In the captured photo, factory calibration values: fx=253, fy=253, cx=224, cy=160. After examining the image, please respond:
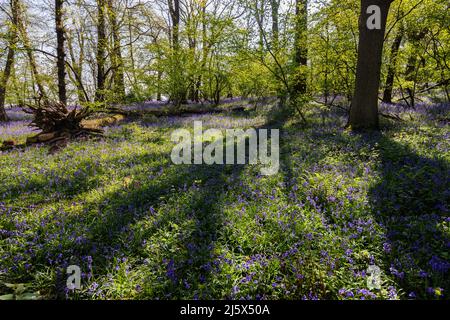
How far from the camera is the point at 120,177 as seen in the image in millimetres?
6293

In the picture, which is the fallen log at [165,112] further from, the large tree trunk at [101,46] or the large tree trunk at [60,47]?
the large tree trunk at [60,47]

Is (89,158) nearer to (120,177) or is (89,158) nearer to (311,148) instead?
(120,177)

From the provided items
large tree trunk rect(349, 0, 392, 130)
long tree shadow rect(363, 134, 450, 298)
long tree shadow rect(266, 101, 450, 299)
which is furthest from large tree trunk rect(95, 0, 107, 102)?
long tree shadow rect(363, 134, 450, 298)

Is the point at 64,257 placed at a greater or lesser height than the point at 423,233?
lesser

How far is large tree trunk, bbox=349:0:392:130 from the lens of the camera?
25.0 ft

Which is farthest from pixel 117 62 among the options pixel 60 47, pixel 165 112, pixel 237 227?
pixel 237 227

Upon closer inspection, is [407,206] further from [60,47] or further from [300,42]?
[60,47]

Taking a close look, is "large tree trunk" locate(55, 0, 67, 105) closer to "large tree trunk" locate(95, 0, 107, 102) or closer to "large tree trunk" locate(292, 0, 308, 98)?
"large tree trunk" locate(95, 0, 107, 102)

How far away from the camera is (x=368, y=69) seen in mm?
7938

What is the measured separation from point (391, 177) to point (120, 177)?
6036 millimetres

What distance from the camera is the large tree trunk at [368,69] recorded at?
7.63 m

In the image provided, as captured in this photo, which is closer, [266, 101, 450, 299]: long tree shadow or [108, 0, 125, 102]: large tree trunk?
[266, 101, 450, 299]: long tree shadow

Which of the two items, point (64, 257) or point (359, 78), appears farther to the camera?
point (359, 78)
